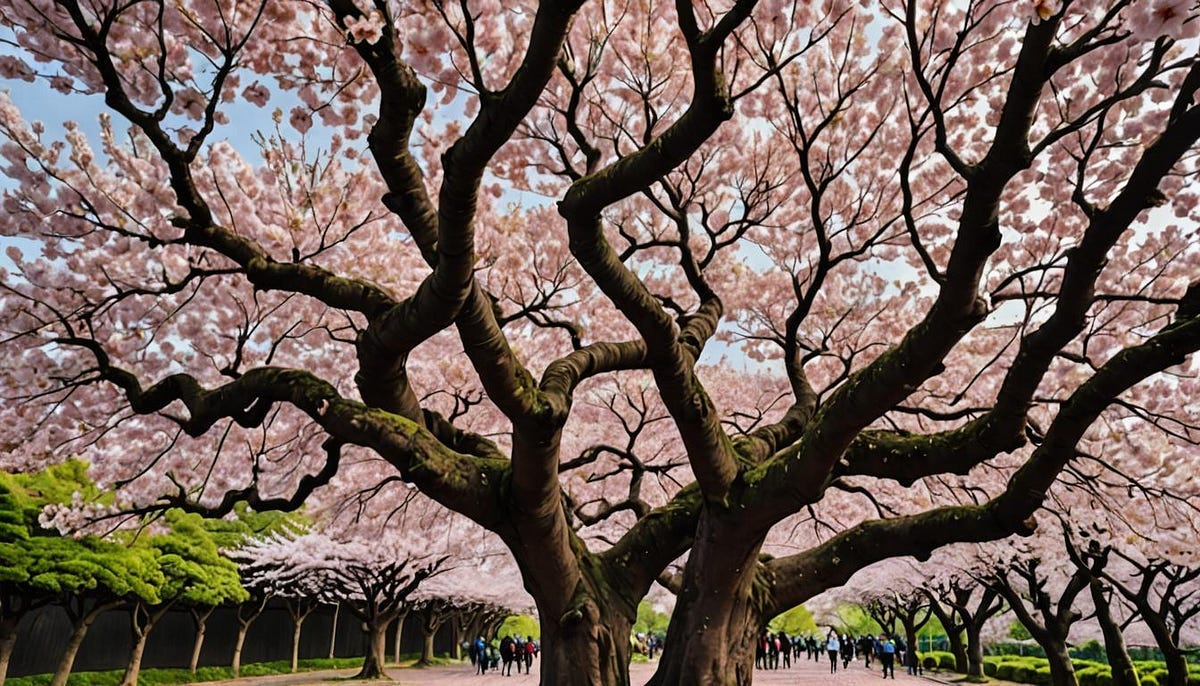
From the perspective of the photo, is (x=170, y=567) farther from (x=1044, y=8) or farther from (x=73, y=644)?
(x=1044, y=8)

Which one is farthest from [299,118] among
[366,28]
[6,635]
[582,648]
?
[6,635]

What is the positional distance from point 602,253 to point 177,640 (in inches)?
1084

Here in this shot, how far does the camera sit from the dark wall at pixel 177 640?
2003 cm

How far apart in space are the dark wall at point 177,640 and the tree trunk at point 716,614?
20.6m

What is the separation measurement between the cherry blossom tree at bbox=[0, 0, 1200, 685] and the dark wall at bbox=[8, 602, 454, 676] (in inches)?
478

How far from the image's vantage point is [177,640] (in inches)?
1003

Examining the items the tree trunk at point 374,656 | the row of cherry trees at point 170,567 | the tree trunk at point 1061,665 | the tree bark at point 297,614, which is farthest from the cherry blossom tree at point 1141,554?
the tree bark at point 297,614

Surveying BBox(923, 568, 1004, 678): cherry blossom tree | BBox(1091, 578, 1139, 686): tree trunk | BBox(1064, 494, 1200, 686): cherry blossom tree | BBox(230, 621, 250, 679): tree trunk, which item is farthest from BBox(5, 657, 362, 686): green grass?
BBox(1091, 578, 1139, 686): tree trunk

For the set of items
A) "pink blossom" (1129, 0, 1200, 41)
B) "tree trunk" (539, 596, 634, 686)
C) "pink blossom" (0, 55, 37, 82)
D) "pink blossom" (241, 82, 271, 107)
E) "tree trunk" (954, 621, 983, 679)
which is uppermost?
"pink blossom" (241, 82, 271, 107)

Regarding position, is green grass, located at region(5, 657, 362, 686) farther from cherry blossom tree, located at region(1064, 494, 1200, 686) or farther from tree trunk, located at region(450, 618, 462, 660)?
cherry blossom tree, located at region(1064, 494, 1200, 686)

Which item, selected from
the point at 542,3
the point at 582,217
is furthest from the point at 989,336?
the point at 542,3

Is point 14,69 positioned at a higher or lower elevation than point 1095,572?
higher

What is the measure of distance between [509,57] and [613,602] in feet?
17.7

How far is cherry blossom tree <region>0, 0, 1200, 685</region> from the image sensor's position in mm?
4207
